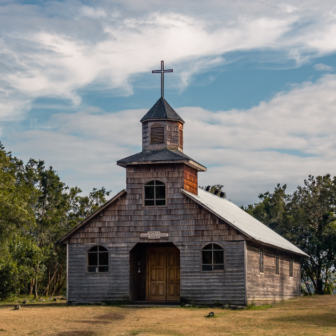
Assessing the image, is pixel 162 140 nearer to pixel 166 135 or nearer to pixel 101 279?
pixel 166 135

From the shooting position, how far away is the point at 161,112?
29.2 meters

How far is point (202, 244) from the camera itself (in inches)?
1019

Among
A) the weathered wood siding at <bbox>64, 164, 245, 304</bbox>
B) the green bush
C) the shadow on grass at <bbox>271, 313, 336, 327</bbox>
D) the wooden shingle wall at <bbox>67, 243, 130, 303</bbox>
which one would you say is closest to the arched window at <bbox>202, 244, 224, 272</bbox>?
the weathered wood siding at <bbox>64, 164, 245, 304</bbox>

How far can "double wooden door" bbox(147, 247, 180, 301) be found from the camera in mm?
28516

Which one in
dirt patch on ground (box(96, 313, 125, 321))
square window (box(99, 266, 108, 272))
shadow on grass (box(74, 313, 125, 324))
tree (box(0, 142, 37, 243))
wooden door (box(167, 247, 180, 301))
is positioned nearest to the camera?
shadow on grass (box(74, 313, 125, 324))

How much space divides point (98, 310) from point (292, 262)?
17059 mm

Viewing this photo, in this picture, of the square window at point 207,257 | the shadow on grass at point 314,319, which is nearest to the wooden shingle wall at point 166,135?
the square window at point 207,257

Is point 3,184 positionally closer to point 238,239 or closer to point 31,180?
point 238,239

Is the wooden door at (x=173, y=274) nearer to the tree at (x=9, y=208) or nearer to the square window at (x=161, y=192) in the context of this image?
the square window at (x=161, y=192)

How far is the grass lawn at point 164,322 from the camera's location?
16594 mm

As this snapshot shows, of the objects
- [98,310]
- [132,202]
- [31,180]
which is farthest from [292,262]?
[31,180]

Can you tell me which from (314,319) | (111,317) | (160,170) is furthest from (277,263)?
(111,317)

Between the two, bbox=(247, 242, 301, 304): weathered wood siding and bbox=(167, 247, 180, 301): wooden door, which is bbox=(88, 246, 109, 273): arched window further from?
bbox=(247, 242, 301, 304): weathered wood siding

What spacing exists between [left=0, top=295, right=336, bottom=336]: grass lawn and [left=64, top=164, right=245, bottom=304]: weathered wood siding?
1.91m
